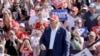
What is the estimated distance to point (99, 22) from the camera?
12719 millimetres

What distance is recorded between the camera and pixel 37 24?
41.5 ft

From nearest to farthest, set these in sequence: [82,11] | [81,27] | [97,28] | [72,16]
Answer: [97,28] → [81,27] → [72,16] → [82,11]

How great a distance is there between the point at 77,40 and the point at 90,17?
2.05 meters

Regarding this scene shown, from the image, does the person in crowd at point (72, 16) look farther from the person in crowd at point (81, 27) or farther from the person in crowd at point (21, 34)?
the person in crowd at point (21, 34)

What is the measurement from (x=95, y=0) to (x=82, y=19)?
2244mm

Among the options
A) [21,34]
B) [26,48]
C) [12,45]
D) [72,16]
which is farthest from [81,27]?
[12,45]

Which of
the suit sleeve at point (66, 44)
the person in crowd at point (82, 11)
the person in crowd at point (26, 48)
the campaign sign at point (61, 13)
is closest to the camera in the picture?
the suit sleeve at point (66, 44)

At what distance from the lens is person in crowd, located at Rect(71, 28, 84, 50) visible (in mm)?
11258

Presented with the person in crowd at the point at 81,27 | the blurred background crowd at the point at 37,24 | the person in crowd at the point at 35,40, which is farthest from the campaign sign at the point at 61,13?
the person in crowd at the point at 35,40

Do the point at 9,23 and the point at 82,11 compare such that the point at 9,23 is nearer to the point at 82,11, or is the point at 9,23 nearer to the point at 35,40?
the point at 35,40

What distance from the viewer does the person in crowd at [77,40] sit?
36.9ft

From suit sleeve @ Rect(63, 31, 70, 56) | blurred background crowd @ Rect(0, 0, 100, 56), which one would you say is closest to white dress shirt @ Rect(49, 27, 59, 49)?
suit sleeve @ Rect(63, 31, 70, 56)

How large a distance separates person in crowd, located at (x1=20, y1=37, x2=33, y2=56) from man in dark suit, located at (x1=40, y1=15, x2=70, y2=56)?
5.22ft

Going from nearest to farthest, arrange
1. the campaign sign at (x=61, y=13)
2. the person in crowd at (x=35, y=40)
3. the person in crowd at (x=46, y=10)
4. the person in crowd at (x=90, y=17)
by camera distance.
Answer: the person in crowd at (x=35, y=40) < the person in crowd at (x=90, y=17) < the person in crowd at (x=46, y=10) < the campaign sign at (x=61, y=13)
